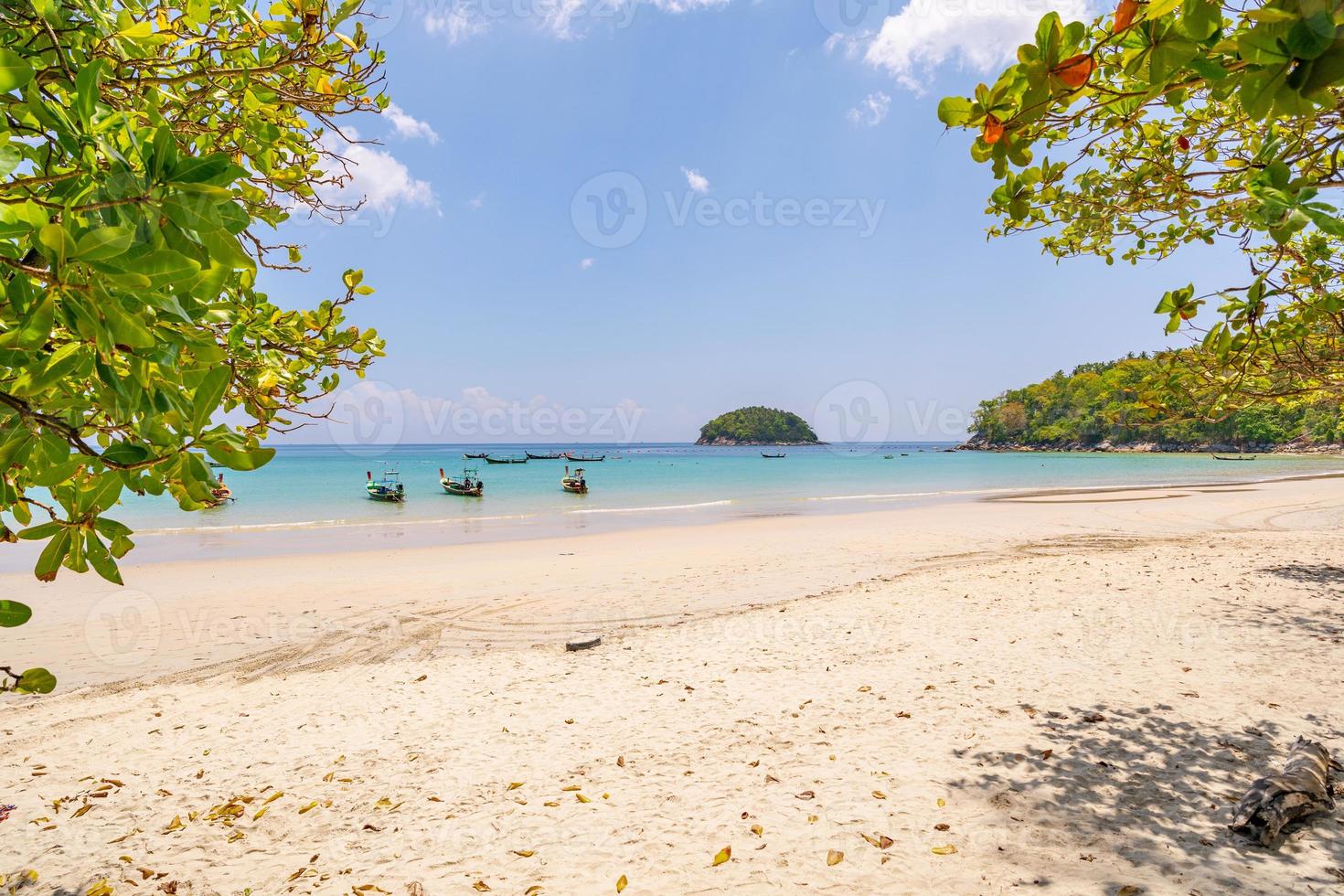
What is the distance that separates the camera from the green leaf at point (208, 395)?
3.74ft

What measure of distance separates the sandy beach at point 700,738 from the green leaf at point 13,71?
3488 millimetres

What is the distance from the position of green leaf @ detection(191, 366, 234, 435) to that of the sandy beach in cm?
292

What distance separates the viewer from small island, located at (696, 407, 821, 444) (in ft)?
616

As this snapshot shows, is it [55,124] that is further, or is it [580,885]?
[580,885]

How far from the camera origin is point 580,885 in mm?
2980

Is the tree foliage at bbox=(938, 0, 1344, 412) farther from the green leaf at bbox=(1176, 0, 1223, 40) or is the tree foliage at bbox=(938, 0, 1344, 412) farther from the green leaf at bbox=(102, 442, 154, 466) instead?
the green leaf at bbox=(102, 442, 154, 466)

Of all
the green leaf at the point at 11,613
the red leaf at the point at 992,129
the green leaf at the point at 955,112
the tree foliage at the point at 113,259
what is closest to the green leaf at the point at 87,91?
the tree foliage at the point at 113,259

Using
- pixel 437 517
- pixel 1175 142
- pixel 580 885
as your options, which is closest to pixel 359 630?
pixel 580 885

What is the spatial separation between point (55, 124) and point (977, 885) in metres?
4.08

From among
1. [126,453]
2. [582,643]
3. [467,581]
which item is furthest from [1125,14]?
[467,581]

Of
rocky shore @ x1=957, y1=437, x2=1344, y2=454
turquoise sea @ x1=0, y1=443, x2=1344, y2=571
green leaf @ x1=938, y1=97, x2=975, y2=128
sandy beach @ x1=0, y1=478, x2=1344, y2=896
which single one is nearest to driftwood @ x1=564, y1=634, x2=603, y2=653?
sandy beach @ x1=0, y1=478, x2=1344, y2=896

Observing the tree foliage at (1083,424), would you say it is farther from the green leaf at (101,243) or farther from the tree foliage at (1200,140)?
the green leaf at (101,243)

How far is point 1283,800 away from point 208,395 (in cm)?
476

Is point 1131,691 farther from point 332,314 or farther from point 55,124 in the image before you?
point 55,124
